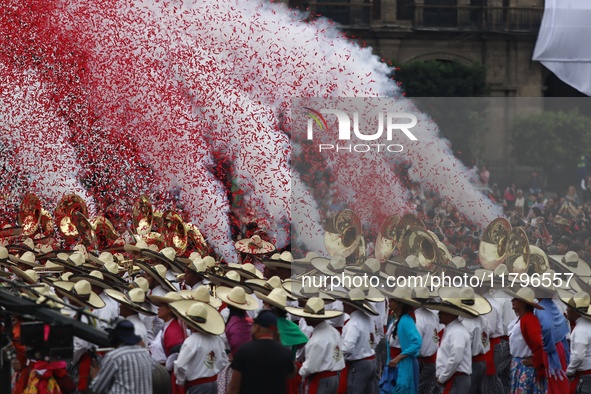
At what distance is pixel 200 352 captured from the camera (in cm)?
1120

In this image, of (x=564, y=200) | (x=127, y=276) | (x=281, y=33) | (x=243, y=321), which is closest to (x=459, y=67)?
(x=564, y=200)

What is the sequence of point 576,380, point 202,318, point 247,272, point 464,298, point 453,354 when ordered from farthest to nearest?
point 247,272
point 576,380
point 464,298
point 453,354
point 202,318

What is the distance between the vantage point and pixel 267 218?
19188mm

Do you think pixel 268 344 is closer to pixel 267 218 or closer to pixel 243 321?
pixel 243 321

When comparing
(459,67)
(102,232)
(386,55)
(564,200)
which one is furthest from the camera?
(386,55)

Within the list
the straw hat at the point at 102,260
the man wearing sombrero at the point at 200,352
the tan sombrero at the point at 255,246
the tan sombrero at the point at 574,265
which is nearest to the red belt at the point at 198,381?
Result: the man wearing sombrero at the point at 200,352

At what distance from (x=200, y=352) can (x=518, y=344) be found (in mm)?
3344

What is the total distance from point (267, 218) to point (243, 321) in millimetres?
7222

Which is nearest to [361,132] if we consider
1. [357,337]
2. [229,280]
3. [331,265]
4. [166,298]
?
[331,265]

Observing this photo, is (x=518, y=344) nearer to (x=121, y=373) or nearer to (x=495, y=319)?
(x=495, y=319)

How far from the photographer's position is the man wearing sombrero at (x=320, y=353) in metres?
11.9

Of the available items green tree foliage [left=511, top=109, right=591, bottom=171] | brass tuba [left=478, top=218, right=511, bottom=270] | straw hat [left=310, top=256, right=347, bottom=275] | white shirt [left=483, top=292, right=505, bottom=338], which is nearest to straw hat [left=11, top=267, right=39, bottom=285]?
straw hat [left=310, top=256, right=347, bottom=275]

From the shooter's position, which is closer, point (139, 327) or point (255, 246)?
point (139, 327)

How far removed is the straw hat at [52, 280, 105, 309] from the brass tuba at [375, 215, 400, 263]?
417 cm
